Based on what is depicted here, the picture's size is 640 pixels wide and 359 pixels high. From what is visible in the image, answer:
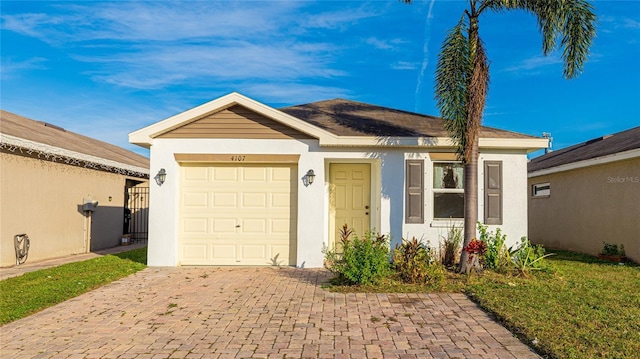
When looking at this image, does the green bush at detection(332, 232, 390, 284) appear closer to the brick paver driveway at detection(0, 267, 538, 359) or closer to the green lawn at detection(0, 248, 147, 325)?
the brick paver driveway at detection(0, 267, 538, 359)

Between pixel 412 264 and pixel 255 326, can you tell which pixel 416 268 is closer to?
pixel 412 264

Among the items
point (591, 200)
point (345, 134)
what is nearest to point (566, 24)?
point (345, 134)

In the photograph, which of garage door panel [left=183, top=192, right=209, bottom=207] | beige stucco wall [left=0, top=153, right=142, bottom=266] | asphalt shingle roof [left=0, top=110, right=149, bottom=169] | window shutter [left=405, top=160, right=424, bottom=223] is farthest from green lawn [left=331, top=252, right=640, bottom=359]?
asphalt shingle roof [left=0, top=110, right=149, bottom=169]

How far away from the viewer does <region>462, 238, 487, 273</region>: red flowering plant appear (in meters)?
7.64

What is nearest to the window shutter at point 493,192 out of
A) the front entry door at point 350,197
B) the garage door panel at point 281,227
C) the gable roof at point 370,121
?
the gable roof at point 370,121

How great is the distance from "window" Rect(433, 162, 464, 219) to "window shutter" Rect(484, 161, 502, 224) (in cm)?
54

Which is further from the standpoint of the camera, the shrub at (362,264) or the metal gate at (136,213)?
the metal gate at (136,213)

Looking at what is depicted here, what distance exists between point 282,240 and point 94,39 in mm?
9399

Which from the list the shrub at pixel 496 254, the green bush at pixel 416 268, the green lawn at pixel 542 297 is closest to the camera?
the green lawn at pixel 542 297

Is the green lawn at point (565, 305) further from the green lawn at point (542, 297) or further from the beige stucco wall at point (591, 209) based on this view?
the beige stucco wall at point (591, 209)

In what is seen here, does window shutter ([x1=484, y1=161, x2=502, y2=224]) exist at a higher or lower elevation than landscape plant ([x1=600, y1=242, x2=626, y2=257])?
higher

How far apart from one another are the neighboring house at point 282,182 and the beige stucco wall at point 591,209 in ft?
11.6

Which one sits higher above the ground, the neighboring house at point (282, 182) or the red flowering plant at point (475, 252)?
the neighboring house at point (282, 182)

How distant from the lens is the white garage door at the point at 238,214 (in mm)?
9180
